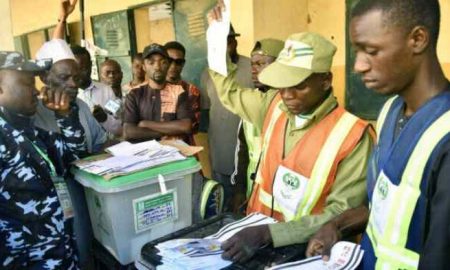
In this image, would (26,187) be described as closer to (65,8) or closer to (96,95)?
(65,8)

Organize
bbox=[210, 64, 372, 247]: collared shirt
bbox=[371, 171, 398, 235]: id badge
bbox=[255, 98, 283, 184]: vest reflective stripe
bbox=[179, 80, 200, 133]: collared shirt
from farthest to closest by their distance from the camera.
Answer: bbox=[179, 80, 200, 133]: collared shirt < bbox=[255, 98, 283, 184]: vest reflective stripe < bbox=[210, 64, 372, 247]: collared shirt < bbox=[371, 171, 398, 235]: id badge

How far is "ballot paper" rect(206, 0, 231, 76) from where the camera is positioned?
1877 mm

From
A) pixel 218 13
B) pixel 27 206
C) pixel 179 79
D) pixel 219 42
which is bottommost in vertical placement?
pixel 27 206

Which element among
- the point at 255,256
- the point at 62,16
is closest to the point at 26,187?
the point at 255,256

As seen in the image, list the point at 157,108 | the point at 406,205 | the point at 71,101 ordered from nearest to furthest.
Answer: the point at 406,205 < the point at 71,101 < the point at 157,108

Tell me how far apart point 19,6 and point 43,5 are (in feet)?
4.31

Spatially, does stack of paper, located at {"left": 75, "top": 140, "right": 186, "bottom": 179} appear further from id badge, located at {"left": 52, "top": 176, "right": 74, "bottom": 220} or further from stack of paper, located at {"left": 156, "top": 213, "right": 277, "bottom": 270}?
stack of paper, located at {"left": 156, "top": 213, "right": 277, "bottom": 270}

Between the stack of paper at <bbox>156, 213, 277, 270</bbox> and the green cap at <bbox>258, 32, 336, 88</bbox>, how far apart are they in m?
0.58

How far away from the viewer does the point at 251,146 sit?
257cm

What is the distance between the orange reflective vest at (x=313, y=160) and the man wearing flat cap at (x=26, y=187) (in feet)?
3.06

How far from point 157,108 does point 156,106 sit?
18 mm

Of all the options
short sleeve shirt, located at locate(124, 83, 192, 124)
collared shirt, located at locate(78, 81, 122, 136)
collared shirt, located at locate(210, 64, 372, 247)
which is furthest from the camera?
collared shirt, located at locate(78, 81, 122, 136)

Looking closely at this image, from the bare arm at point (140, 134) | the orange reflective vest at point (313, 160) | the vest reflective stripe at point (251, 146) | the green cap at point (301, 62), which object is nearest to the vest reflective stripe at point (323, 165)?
the orange reflective vest at point (313, 160)

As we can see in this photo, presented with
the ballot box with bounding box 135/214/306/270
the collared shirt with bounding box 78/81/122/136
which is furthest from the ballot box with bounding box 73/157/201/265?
the collared shirt with bounding box 78/81/122/136
